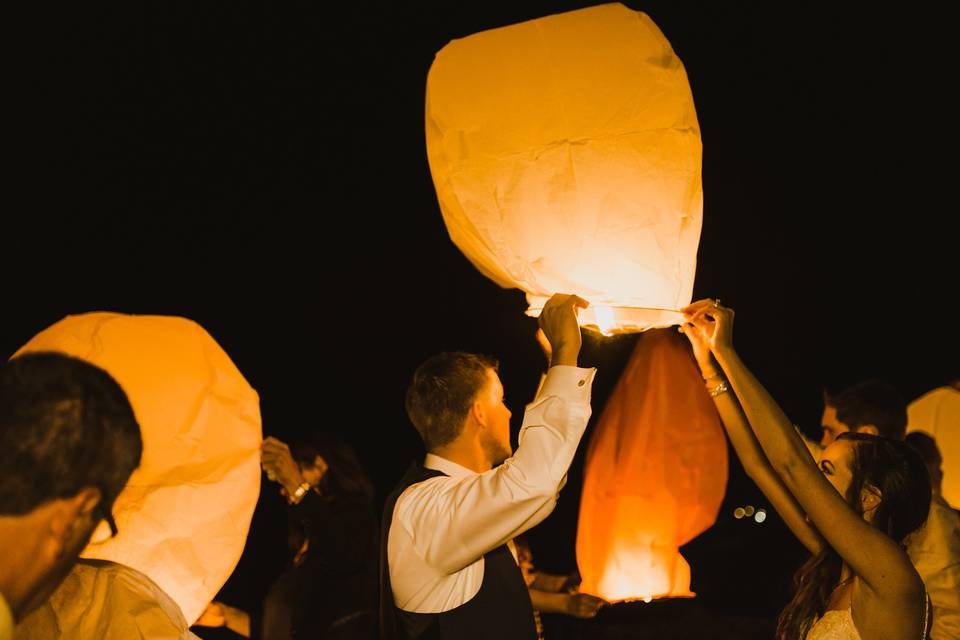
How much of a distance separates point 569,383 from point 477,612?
70 centimetres

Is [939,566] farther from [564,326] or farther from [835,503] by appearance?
[564,326]

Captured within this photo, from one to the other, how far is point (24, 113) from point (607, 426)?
3.67m

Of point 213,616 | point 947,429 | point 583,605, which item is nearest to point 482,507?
point 583,605

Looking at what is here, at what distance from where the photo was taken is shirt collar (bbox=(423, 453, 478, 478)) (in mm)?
2291

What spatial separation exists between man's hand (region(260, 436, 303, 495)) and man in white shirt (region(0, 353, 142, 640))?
67.7 inches

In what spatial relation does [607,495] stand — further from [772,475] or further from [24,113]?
[24,113]

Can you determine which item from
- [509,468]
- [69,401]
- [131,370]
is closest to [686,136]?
[509,468]

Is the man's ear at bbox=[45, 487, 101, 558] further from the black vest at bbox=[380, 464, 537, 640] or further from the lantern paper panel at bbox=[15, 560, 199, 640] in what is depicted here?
the black vest at bbox=[380, 464, 537, 640]

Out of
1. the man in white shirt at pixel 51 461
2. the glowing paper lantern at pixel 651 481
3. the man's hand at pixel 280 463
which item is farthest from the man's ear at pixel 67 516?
the glowing paper lantern at pixel 651 481

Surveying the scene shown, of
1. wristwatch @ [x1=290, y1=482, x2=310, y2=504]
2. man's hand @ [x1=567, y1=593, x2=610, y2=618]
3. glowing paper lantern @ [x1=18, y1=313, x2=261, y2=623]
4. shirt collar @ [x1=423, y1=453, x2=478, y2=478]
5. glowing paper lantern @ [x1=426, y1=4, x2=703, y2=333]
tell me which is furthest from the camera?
man's hand @ [x1=567, y1=593, x2=610, y2=618]

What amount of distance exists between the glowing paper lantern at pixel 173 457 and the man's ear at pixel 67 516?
1081mm

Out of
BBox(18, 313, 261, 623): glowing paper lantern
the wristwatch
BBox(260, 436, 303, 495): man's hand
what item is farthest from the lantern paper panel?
the wristwatch

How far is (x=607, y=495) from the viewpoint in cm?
392

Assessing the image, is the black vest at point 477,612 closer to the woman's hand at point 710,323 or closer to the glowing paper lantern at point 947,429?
the woman's hand at point 710,323
